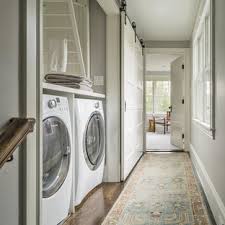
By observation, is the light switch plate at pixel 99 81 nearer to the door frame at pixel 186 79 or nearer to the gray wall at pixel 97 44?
the gray wall at pixel 97 44

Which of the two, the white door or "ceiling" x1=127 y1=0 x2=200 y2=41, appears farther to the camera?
the white door

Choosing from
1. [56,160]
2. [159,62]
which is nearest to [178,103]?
[159,62]

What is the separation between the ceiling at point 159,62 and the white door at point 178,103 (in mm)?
777

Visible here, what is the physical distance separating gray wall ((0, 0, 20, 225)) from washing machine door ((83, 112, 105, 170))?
1513 millimetres

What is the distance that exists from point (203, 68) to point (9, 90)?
10.1ft

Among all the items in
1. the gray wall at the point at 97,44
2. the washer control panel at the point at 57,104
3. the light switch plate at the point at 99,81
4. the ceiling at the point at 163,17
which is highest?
the ceiling at the point at 163,17

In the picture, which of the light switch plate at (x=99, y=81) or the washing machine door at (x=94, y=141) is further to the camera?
the light switch plate at (x=99, y=81)

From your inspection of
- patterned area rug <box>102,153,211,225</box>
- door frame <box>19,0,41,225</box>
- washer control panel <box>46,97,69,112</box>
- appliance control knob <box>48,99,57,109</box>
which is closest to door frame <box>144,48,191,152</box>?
patterned area rug <box>102,153,211,225</box>

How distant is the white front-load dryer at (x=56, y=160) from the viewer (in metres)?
1.92

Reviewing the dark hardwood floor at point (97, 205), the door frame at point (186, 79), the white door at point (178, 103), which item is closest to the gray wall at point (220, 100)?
the dark hardwood floor at point (97, 205)

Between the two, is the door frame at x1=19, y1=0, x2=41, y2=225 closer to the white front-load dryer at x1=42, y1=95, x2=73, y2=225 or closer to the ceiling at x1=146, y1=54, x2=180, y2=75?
the white front-load dryer at x1=42, y1=95, x2=73, y2=225

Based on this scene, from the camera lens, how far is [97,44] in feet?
11.8

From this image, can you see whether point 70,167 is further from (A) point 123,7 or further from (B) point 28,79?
(A) point 123,7

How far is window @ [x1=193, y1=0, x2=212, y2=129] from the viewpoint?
10.3 feet
